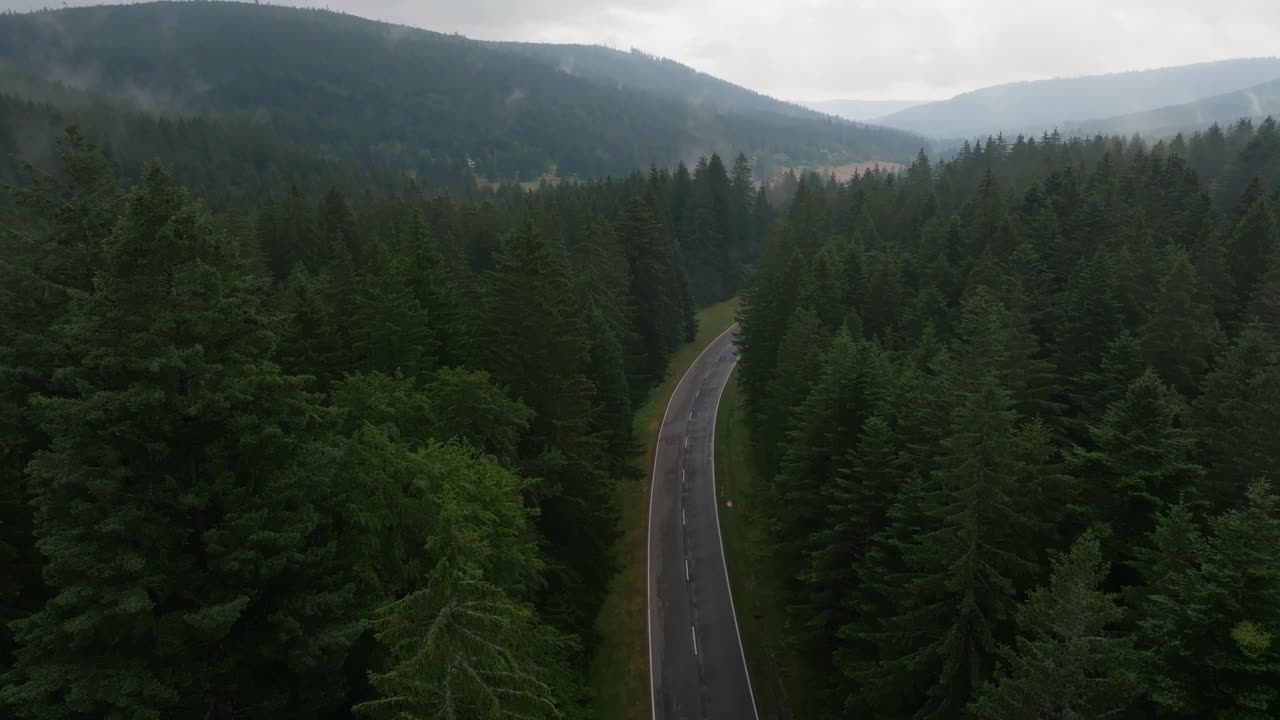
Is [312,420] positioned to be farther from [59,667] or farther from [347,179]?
[347,179]

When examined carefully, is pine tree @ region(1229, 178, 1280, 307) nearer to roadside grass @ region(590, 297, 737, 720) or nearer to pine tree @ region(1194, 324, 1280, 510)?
pine tree @ region(1194, 324, 1280, 510)

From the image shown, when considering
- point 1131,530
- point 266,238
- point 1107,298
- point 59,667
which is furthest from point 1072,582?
point 266,238

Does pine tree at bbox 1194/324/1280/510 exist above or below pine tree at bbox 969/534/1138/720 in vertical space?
above

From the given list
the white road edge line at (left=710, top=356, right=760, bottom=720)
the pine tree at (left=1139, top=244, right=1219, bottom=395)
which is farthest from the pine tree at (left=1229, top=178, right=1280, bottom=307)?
the white road edge line at (left=710, top=356, right=760, bottom=720)

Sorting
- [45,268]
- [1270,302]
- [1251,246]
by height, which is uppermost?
[1251,246]

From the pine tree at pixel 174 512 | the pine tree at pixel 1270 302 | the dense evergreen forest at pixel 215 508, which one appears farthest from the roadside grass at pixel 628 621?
the pine tree at pixel 1270 302

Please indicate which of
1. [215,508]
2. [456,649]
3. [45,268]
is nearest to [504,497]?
[215,508]

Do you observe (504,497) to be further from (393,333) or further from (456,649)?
(393,333)
